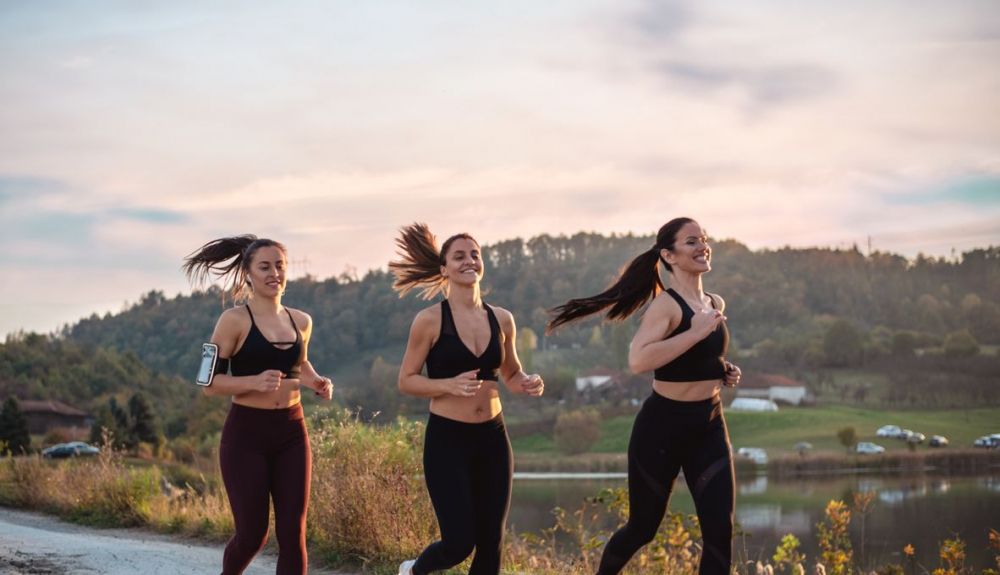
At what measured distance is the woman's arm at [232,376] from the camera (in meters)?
6.89

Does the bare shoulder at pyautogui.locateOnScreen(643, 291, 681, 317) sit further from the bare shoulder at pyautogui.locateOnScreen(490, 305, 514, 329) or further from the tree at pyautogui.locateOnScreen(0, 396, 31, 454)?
the tree at pyautogui.locateOnScreen(0, 396, 31, 454)

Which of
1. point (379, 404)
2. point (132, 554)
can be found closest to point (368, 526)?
point (132, 554)

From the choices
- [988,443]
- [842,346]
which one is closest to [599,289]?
[842,346]

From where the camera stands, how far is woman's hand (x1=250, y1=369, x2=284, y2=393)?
688 cm

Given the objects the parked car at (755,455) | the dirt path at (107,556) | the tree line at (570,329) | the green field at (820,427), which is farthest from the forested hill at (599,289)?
the dirt path at (107,556)

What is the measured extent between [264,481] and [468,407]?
1.30 meters

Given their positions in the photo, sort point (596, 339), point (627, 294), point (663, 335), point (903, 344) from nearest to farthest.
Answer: point (663, 335) < point (627, 294) < point (903, 344) < point (596, 339)

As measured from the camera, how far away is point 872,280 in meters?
143

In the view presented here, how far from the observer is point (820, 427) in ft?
291

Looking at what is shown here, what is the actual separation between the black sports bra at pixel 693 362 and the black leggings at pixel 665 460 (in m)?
0.15

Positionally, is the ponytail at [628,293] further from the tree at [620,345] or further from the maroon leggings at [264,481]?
the tree at [620,345]

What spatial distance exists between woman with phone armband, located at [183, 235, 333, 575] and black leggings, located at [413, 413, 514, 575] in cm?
80

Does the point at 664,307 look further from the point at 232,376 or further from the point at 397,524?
the point at 397,524

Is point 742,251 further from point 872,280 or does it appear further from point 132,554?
point 132,554
